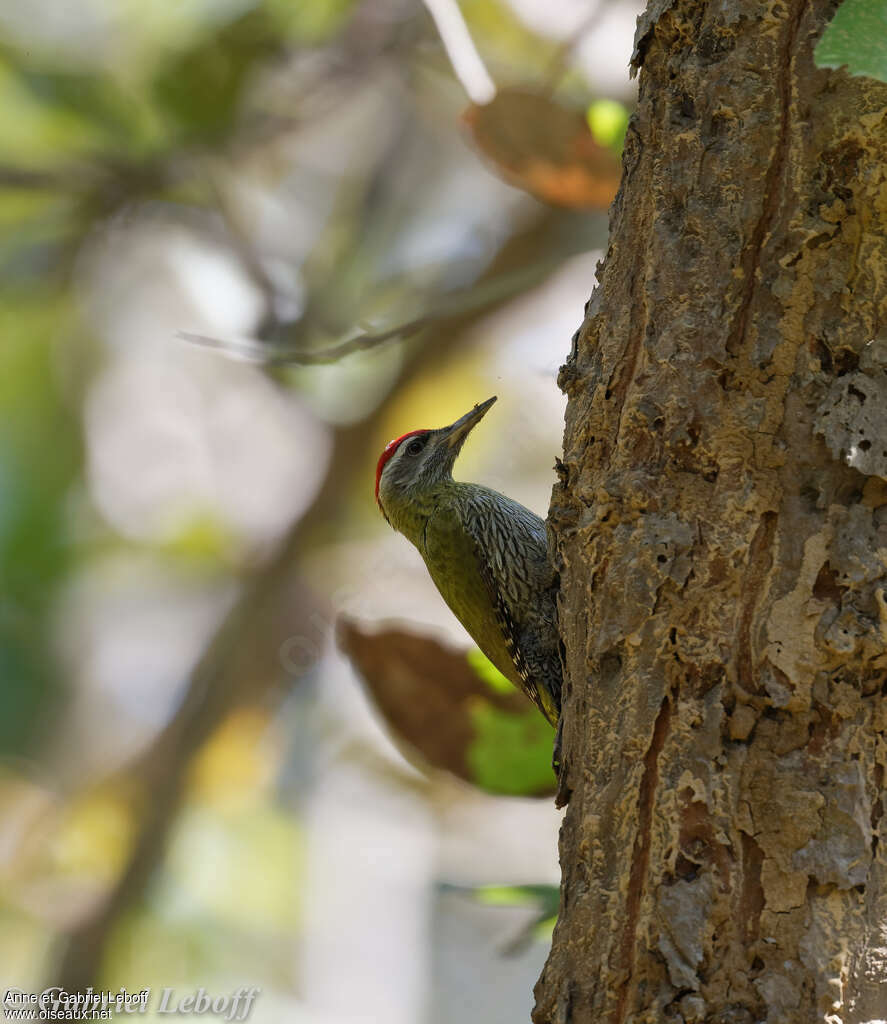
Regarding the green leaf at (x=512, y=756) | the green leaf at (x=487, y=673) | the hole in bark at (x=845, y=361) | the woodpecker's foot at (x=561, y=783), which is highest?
the hole in bark at (x=845, y=361)

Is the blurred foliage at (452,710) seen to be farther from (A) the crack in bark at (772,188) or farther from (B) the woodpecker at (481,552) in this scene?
(A) the crack in bark at (772,188)

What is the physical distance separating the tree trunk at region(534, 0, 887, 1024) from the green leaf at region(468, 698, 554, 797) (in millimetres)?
1352

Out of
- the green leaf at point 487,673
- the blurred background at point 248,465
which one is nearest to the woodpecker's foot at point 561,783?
the green leaf at point 487,673

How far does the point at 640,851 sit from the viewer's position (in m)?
1.86

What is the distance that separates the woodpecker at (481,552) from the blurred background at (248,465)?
4.98ft

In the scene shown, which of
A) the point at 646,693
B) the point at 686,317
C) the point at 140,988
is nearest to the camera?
the point at 646,693

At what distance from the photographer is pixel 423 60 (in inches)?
306

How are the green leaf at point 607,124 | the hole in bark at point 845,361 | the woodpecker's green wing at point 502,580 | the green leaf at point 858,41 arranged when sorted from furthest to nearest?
the green leaf at point 607,124 < the woodpecker's green wing at point 502,580 < the hole in bark at point 845,361 < the green leaf at point 858,41

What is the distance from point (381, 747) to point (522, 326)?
3069 millimetres

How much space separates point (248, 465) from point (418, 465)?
3.69m

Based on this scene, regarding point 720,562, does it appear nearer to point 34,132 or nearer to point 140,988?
point 140,988

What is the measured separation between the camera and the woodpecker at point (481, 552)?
370 centimetres

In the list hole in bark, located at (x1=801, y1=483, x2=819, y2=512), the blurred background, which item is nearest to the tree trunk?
hole in bark, located at (x1=801, y1=483, x2=819, y2=512)

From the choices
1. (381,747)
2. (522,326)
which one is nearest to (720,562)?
(522,326)
